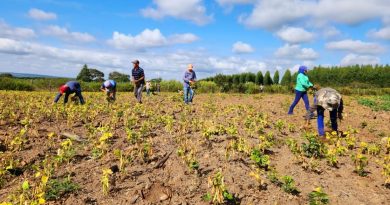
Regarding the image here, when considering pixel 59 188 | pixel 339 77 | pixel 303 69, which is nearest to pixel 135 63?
pixel 303 69

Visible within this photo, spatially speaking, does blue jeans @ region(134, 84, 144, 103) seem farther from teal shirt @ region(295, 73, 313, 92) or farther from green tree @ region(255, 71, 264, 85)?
green tree @ region(255, 71, 264, 85)

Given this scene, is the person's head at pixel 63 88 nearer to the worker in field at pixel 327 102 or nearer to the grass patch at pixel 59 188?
the grass patch at pixel 59 188

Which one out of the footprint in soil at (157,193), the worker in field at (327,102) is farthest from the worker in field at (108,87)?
the footprint in soil at (157,193)

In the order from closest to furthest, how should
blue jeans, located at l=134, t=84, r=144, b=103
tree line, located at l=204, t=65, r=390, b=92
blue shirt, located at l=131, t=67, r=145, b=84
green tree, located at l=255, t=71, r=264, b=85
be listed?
blue shirt, located at l=131, t=67, r=145, b=84, blue jeans, located at l=134, t=84, r=144, b=103, tree line, located at l=204, t=65, r=390, b=92, green tree, located at l=255, t=71, r=264, b=85

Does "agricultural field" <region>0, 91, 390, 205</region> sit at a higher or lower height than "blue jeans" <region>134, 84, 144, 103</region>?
lower

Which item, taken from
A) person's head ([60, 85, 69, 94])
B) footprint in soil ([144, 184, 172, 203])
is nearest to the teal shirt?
footprint in soil ([144, 184, 172, 203])

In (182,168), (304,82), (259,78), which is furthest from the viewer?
(259,78)

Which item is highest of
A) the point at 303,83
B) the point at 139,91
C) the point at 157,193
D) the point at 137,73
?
the point at 137,73

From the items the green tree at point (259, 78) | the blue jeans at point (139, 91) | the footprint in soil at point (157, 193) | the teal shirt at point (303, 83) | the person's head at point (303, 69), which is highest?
the green tree at point (259, 78)

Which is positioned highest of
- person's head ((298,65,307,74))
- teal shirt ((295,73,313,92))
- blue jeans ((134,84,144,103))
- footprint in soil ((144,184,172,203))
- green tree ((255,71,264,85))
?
green tree ((255,71,264,85))

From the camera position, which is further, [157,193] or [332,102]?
[332,102]

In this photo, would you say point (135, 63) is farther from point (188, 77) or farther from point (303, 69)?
point (303, 69)

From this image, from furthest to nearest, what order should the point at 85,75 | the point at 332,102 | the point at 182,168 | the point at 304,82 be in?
the point at 85,75
the point at 304,82
the point at 332,102
the point at 182,168

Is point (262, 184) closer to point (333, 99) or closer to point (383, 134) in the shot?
point (333, 99)
